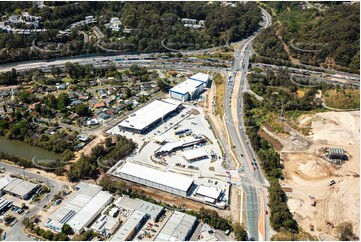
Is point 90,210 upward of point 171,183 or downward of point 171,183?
downward

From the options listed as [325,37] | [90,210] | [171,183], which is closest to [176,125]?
[171,183]

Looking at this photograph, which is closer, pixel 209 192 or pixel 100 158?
pixel 209 192

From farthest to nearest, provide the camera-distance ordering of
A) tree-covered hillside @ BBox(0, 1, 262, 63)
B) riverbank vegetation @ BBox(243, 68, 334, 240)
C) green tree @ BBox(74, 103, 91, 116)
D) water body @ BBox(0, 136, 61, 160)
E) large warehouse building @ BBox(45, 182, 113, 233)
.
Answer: tree-covered hillside @ BBox(0, 1, 262, 63), green tree @ BBox(74, 103, 91, 116), water body @ BBox(0, 136, 61, 160), riverbank vegetation @ BBox(243, 68, 334, 240), large warehouse building @ BBox(45, 182, 113, 233)

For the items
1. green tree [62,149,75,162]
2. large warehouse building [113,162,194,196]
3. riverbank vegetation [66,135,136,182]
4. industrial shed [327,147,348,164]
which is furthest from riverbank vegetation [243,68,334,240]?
green tree [62,149,75,162]

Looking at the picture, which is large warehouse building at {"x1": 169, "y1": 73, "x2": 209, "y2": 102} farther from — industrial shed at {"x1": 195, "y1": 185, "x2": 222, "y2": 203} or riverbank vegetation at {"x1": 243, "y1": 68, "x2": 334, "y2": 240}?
industrial shed at {"x1": 195, "y1": 185, "x2": 222, "y2": 203}

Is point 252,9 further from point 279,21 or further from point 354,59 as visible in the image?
point 354,59

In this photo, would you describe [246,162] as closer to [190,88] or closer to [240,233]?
[240,233]

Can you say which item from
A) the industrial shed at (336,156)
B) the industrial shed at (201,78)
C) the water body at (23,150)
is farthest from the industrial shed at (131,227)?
the industrial shed at (201,78)
